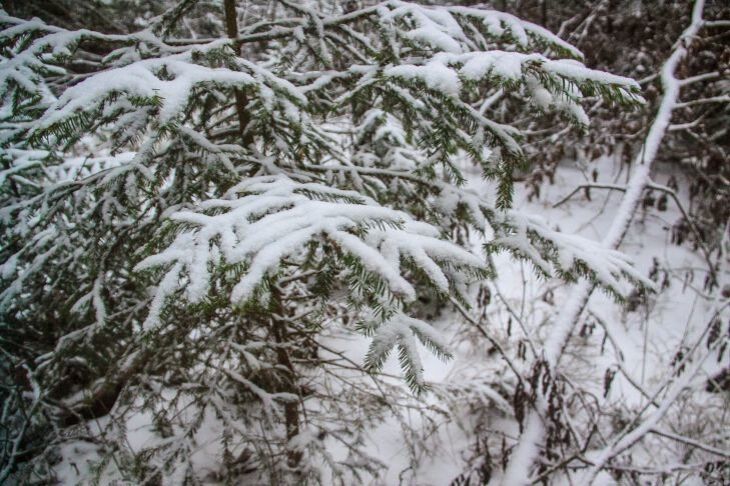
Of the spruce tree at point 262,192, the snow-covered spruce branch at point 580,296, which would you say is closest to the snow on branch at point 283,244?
the spruce tree at point 262,192

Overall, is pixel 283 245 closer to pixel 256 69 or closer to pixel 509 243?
pixel 256 69

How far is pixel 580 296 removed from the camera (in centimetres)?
318

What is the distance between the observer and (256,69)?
5.96 ft

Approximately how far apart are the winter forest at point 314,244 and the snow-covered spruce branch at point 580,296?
0.02 m

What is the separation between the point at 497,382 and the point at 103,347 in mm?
3537

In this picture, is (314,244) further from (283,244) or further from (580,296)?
(580,296)

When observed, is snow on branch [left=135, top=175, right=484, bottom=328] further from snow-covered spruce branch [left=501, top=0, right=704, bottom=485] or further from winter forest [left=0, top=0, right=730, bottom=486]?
snow-covered spruce branch [left=501, top=0, right=704, bottom=485]

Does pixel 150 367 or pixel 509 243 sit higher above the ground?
pixel 509 243

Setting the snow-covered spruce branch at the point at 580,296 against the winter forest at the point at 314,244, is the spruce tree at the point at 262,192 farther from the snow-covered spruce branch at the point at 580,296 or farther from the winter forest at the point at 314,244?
A: the snow-covered spruce branch at the point at 580,296

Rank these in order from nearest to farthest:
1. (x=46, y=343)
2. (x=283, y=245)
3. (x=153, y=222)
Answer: (x=283, y=245), (x=153, y=222), (x=46, y=343)

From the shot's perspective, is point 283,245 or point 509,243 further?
point 509,243

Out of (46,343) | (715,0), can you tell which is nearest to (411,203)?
(46,343)

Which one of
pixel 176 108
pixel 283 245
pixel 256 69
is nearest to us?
pixel 283 245

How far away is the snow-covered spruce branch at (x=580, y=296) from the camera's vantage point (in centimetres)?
290
